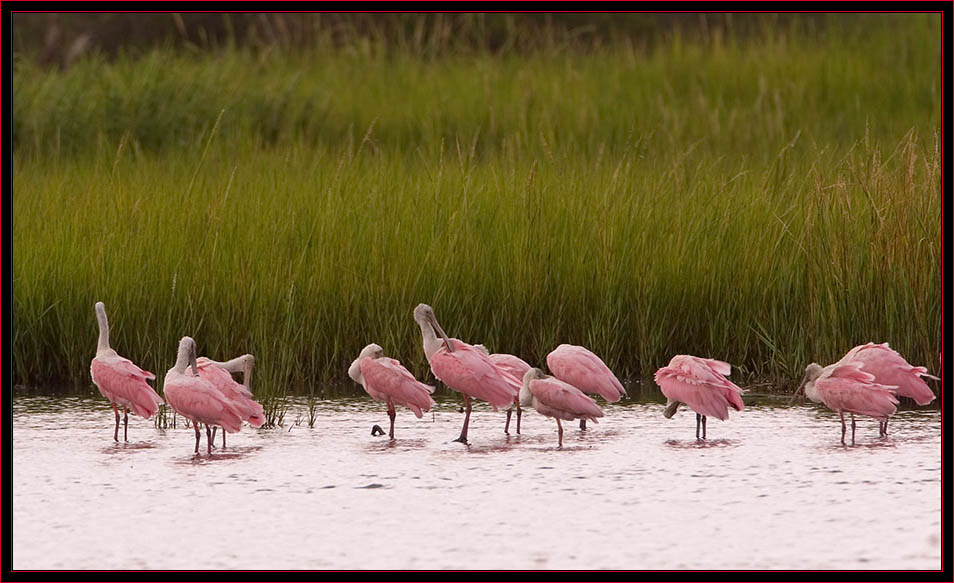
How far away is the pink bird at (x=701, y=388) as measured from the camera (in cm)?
721

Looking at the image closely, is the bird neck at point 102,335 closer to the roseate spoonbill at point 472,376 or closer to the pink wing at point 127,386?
the pink wing at point 127,386

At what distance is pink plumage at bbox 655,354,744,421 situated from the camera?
284 inches

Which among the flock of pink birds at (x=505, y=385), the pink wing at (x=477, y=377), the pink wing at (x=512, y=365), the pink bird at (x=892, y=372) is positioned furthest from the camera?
the pink wing at (x=512, y=365)

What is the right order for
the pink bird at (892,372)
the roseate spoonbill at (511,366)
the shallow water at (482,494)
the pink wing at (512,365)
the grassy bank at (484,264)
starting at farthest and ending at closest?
1. the grassy bank at (484,264)
2. the pink wing at (512,365)
3. the roseate spoonbill at (511,366)
4. the pink bird at (892,372)
5. the shallow water at (482,494)

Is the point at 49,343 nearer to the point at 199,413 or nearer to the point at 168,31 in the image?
the point at 199,413

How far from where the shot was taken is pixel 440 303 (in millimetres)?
9039

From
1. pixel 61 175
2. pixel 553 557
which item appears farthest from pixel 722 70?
pixel 553 557

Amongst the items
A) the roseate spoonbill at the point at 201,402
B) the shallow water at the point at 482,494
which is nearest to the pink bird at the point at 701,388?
the shallow water at the point at 482,494

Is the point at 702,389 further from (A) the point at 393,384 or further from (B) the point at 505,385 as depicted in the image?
(A) the point at 393,384

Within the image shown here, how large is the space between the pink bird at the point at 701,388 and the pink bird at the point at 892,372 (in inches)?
23.0

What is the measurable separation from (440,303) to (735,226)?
2.02 metres

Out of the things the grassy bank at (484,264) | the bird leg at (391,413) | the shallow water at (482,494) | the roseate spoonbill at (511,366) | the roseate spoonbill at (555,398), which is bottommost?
the shallow water at (482,494)

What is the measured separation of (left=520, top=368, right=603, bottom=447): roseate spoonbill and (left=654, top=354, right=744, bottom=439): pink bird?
1.31 feet

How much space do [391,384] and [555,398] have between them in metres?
0.79
